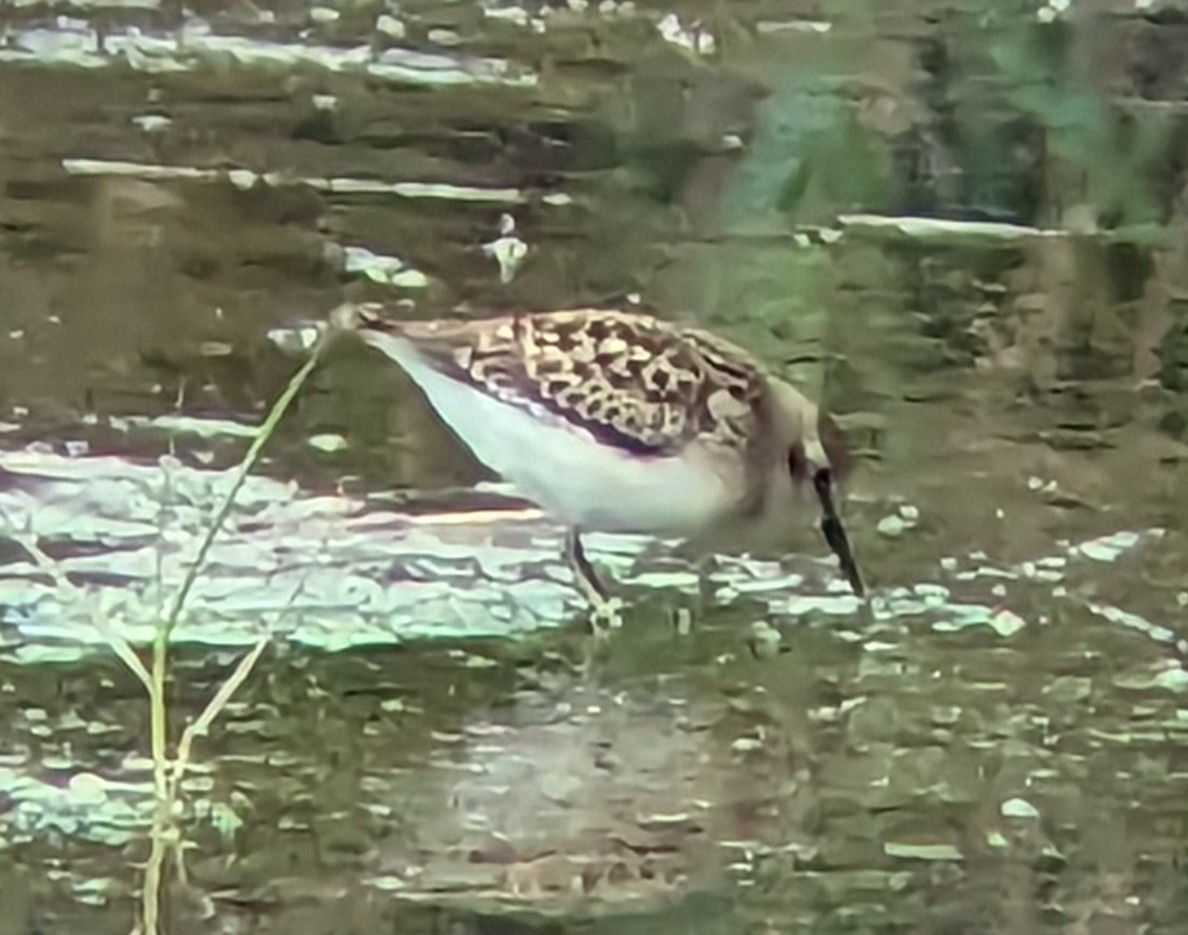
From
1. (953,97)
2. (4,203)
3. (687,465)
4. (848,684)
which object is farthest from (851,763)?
(4,203)

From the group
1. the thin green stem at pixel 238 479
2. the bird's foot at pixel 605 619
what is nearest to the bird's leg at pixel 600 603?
the bird's foot at pixel 605 619

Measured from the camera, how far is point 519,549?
0.70 meters

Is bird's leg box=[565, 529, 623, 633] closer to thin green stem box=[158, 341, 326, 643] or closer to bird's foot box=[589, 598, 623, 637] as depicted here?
bird's foot box=[589, 598, 623, 637]

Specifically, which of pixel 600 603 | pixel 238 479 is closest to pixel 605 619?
pixel 600 603

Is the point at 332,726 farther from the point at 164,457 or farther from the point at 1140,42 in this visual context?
the point at 1140,42

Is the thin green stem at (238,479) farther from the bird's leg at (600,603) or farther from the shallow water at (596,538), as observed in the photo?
the bird's leg at (600,603)

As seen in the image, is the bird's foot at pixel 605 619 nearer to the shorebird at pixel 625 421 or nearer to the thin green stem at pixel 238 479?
the shorebird at pixel 625 421

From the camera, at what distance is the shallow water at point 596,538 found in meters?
0.69

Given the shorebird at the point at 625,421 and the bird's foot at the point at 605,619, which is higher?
the shorebird at the point at 625,421

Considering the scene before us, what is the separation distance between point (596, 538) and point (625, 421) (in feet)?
0.18

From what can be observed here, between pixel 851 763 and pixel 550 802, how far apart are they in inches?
4.5

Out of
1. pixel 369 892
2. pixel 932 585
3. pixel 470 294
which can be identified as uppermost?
pixel 470 294

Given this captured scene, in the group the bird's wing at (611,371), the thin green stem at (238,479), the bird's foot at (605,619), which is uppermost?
the bird's wing at (611,371)

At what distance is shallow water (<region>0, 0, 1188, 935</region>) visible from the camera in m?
0.69
